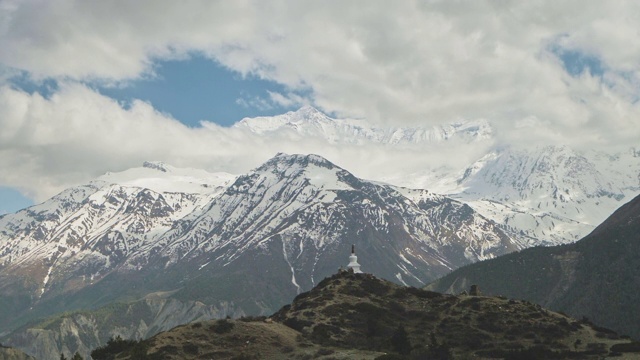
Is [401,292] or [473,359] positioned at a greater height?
[401,292]

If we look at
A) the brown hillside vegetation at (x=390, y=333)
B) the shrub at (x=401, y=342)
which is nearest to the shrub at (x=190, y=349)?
the brown hillside vegetation at (x=390, y=333)

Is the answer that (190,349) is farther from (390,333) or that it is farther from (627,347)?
(627,347)

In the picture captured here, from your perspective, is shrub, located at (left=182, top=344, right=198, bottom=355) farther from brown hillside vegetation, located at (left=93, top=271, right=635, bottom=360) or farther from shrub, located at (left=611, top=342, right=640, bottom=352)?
shrub, located at (left=611, top=342, right=640, bottom=352)

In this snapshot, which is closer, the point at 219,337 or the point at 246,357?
the point at 246,357

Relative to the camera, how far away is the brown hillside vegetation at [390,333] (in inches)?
4870

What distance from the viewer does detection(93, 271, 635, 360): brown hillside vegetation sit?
12369 cm

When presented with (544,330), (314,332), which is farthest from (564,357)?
(314,332)

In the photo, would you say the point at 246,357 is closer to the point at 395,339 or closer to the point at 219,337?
the point at 219,337

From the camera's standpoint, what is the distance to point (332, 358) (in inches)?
4724

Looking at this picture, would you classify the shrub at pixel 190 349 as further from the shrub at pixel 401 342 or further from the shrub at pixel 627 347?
the shrub at pixel 627 347

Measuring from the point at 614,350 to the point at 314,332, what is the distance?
53.4m

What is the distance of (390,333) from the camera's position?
148m

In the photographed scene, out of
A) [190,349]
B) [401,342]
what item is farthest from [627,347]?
[190,349]

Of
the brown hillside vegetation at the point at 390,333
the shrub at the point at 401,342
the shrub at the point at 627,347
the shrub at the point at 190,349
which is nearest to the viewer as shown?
the shrub at the point at 190,349
